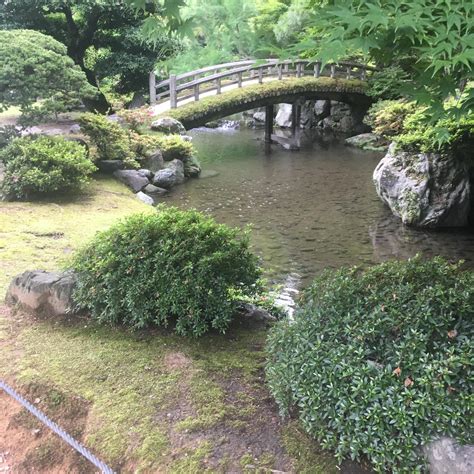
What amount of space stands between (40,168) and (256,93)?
11.2 meters

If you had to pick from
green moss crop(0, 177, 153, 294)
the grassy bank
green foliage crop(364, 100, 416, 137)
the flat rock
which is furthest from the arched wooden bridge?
the grassy bank

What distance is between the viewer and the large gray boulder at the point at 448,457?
7.50 ft

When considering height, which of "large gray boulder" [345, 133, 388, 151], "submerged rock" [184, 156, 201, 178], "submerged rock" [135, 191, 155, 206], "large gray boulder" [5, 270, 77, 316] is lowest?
"large gray boulder" [345, 133, 388, 151]

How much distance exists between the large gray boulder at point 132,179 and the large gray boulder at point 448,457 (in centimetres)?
1035

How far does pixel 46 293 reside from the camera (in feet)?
15.0

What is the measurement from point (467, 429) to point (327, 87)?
68.4 ft

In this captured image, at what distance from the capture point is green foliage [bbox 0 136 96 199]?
30.7 ft

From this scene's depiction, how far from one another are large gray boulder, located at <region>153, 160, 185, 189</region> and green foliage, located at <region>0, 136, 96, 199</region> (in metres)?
3.28

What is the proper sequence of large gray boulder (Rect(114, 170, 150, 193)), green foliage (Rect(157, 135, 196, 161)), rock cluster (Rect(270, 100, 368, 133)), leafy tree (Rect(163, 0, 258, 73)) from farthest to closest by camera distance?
leafy tree (Rect(163, 0, 258, 73)), rock cluster (Rect(270, 100, 368, 133)), green foliage (Rect(157, 135, 196, 161)), large gray boulder (Rect(114, 170, 150, 193))

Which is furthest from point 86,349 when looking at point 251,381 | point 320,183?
point 320,183

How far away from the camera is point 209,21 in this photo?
28.0 metres

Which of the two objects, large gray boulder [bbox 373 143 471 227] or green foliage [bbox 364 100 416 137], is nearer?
large gray boulder [bbox 373 143 471 227]

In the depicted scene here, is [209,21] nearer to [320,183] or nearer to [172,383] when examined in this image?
[320,183]

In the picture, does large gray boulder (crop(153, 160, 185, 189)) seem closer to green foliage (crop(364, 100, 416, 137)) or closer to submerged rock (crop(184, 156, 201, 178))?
submerged rock (crop(184, 156, 201, 178))
